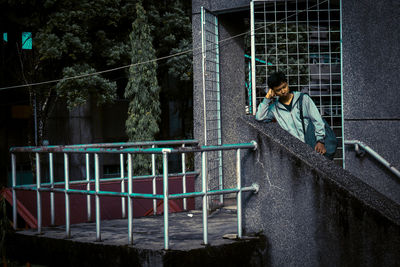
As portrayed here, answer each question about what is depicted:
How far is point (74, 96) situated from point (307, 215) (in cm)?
1395

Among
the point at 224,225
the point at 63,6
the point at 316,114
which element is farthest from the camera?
the point at 63,6

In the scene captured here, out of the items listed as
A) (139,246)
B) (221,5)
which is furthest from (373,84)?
(139,246)

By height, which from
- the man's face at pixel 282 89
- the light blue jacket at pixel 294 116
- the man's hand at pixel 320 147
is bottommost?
the man's hand at pixel 320 147

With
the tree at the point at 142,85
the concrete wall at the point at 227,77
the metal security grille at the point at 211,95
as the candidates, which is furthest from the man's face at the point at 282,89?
the tree at the point at 142,85

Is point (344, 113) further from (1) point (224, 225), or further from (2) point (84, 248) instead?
(2) point (84, 248)

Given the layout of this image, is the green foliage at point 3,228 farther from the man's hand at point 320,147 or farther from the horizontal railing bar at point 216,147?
the man's hand at point 320,147

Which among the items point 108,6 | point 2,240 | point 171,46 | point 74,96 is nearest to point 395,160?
point 2,240

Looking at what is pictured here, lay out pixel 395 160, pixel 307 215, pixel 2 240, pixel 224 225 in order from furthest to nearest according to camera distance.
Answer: pixel 395 160
pixel 224 225
pixel 2 240
pixel 307 215

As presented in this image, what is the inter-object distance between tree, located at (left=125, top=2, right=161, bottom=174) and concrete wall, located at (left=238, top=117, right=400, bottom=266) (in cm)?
1433

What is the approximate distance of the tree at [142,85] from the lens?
19094 millimetres

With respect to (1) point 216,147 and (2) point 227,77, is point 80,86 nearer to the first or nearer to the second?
(2) point 227,77

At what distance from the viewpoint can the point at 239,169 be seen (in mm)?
4930

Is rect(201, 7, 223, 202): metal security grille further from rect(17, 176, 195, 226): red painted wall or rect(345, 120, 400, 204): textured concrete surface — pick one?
rect(345, 120, 400, 204): textured concrete surface

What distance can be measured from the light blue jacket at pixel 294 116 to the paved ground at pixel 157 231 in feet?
4.20
